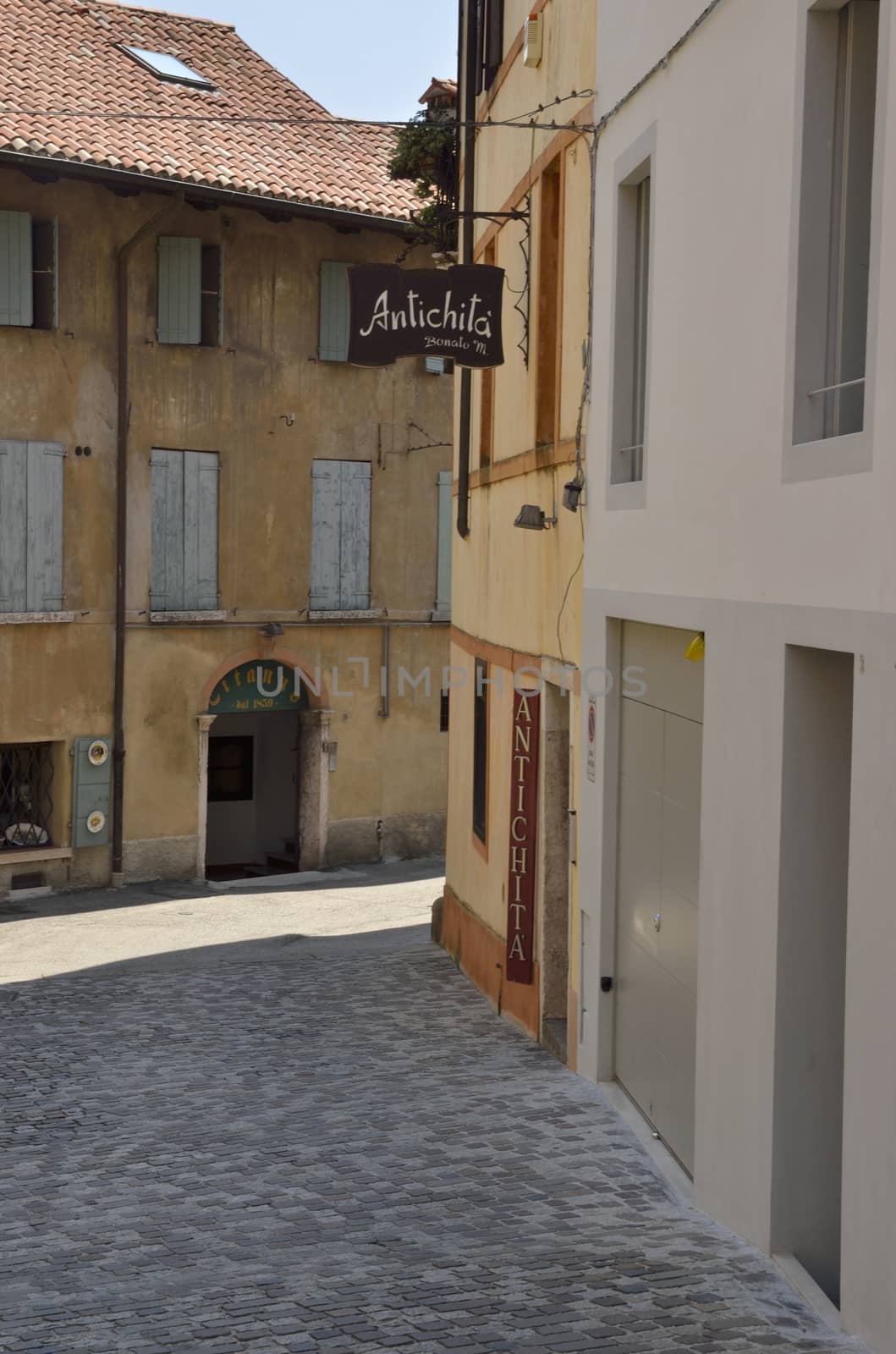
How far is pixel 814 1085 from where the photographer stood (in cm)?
650

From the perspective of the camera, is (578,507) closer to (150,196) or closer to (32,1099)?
(32,1099)

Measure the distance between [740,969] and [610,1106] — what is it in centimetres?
272

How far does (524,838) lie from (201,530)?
38.4 ft

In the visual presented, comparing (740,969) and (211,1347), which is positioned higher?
(740,969)

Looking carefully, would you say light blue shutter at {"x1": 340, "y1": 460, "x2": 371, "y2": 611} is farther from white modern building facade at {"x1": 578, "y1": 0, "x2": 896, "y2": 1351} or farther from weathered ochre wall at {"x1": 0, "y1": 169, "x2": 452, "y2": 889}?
white modern building facade at {"x1": 578, "y1": 0, "x2": 896, "y2": 1351}

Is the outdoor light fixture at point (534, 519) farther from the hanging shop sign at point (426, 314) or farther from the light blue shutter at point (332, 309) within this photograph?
the light blue shutter at point (332, 309)

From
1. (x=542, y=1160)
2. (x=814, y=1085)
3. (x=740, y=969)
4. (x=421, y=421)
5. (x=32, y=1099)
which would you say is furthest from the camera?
(x=421, y=421)

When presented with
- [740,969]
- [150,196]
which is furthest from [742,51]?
[150,196]

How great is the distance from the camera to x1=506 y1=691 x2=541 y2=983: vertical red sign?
11930mm

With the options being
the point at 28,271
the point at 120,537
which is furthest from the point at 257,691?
the point at 28,271

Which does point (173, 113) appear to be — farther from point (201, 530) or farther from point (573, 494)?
point (573, 494)

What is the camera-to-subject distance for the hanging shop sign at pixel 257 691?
76.8 feet

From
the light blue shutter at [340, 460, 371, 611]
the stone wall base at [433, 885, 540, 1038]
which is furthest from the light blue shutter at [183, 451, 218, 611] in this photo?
the stone wall base at [433, 885, 540, 1038]

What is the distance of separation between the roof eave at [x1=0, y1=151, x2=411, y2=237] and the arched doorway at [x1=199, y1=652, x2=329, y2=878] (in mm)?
6046
